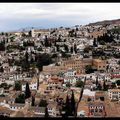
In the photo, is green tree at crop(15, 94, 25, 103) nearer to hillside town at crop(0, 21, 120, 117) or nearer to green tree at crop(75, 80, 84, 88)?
hillside town at crop(0, 21, 120, 117)

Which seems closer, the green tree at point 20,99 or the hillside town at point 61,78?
the hillside town at point 61,78

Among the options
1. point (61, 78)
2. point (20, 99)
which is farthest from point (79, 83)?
point (20, 99)

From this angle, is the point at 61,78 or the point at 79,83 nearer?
the point at 79,83

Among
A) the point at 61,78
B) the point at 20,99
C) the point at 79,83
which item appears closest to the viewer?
the point at 20,99

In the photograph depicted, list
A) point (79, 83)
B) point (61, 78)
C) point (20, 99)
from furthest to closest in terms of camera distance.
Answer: point (61, 78)
point (79, 83)
point (20, 99)

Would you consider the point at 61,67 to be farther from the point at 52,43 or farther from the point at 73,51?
the point at 52,43

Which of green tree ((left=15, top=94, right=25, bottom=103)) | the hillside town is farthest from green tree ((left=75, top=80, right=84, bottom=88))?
green tree ((left=15, top=94, right=25, bottom=103))

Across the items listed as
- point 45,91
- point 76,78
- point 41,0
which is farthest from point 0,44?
point 41,0

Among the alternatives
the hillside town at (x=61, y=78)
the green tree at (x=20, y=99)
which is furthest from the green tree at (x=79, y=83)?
the green tree at (x=20, y=99)

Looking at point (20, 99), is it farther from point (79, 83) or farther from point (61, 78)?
point (61, 78)

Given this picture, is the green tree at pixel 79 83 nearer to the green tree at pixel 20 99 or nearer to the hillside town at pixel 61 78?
the hillside town at pixel 61 78
